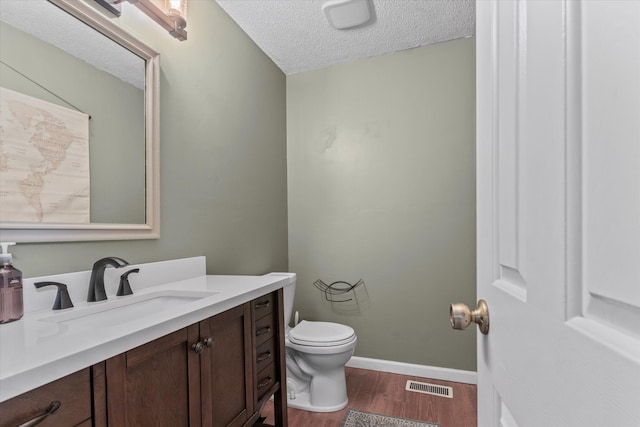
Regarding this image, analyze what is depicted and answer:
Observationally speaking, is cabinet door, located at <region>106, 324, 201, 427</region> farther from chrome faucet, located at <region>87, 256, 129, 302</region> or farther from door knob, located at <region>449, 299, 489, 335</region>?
door knob, located at <region>449, 299, 489, 335</region>

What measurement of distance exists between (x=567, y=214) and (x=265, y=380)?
146 cm

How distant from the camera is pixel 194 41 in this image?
176 centimetres

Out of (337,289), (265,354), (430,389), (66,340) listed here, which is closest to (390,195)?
(337,289)

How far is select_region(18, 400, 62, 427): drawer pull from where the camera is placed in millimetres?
593

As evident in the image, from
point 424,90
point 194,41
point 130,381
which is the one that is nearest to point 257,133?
point 194,41

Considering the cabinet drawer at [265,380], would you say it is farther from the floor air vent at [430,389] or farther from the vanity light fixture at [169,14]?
the vanity light fixture at [169,14]

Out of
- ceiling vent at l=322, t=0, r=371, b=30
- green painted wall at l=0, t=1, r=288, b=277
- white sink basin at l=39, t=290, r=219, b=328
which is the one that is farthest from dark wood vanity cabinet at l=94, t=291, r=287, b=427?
ceiling vent at l=322, t=0, r=371, b=30

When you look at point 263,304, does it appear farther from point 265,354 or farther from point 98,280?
point 98,280

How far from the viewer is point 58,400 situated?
2.13ft

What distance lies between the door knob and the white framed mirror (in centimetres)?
126

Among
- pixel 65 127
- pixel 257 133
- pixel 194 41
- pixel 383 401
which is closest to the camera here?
pixel 65 127

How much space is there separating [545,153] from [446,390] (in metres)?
2.27

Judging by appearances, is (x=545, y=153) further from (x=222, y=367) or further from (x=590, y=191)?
(x=222, y=367)

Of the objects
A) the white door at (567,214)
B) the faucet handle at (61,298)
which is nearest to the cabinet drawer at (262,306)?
the faucet handle at (61,298)
